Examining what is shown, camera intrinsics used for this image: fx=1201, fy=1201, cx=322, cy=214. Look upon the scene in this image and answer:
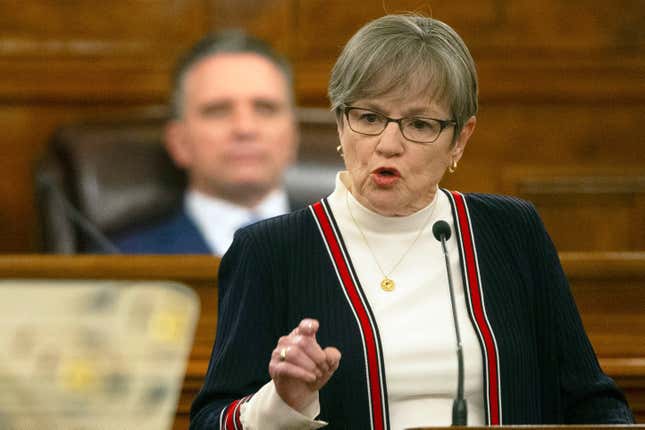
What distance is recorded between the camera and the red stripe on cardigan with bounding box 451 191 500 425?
4.99 feet

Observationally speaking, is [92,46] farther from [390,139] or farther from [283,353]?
[283,353]

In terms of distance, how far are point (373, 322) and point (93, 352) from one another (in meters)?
0.93

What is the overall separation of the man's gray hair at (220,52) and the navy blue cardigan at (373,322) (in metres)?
1.98

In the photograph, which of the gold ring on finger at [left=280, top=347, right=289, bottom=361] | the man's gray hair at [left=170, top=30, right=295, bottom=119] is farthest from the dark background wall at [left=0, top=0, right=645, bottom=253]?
the gold ring on finger at [left=280, top=347, right=289, bottom=361]

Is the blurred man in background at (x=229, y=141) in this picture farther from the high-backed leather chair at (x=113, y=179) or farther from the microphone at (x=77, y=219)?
the microphone at (x=77, y=219)

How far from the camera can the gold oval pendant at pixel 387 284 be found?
61.9 inches

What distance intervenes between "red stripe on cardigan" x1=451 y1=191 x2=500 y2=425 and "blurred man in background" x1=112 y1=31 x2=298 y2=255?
1822mm

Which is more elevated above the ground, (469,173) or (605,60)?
(605,60)

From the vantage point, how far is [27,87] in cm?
407

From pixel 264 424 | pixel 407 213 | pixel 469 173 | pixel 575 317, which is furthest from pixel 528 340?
pixel 469 173

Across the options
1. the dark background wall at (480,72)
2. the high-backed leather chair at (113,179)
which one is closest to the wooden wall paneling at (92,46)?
the dark background wall at (480,72)

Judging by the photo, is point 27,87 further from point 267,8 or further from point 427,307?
point 427,307

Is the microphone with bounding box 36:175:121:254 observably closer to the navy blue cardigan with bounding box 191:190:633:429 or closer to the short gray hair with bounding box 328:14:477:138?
the navy blue cardigan with bounding box 191:190:633:429

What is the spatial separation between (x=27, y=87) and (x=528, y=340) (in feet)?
9.39
